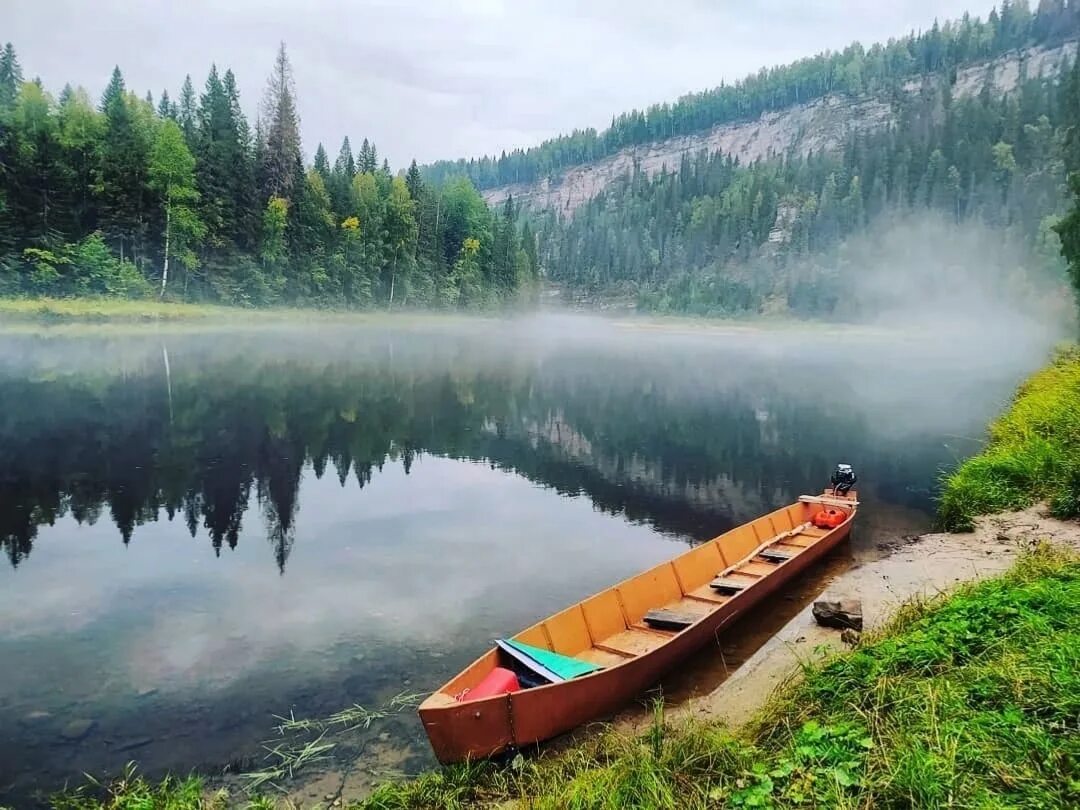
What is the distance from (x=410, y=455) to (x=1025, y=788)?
22.9 m

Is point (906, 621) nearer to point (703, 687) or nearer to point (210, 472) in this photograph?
point (703, 687)

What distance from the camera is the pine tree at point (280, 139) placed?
79.4 m

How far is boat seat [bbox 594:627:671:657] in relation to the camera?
9.92m

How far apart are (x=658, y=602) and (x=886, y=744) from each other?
19.6 feet

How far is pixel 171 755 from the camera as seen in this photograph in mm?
8180

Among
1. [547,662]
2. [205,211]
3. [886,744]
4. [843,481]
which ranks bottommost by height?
[843,481]

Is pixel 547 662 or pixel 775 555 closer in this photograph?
pixel 547 662

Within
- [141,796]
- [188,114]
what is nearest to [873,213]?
[188,114]

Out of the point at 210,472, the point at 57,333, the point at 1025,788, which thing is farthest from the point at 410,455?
the point at 57,333

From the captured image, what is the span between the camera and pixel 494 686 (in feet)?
25.9

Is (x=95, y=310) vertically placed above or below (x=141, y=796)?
above

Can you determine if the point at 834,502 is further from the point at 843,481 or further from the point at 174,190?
the point at 174,190

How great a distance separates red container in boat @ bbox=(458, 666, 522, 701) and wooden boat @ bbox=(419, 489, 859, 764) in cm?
7

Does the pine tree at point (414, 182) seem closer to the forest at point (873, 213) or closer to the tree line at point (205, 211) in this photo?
the tree line at point (205, 211)
